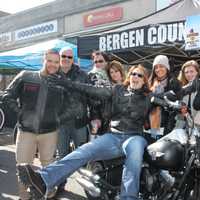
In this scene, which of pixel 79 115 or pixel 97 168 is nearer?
pixel 97 168

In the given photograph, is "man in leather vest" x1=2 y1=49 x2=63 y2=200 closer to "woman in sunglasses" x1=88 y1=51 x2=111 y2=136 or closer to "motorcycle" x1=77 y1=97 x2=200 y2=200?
"woman in sunglasses" x1=88 y1=51 x2=111 y2=136

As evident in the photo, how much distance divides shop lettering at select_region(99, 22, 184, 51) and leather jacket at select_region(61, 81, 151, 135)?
315cm

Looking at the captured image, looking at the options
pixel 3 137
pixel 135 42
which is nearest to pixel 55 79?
pixel 135 42

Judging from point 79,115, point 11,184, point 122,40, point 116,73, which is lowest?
point 11,184

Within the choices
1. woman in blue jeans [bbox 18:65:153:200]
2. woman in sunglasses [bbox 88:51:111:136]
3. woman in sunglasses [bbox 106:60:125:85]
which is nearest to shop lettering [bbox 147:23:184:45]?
woman in sunglasses [bbox 88:51:111:136]

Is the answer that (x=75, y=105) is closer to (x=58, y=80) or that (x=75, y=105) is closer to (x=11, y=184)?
(x=58, y=80)

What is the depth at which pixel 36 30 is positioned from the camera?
26.5 m

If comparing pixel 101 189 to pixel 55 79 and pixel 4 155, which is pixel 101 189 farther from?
pixel 4 155

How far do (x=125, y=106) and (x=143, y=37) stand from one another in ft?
12.0

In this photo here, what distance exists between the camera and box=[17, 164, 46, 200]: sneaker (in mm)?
3633

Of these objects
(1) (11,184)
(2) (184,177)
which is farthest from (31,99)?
(1) (11,184)

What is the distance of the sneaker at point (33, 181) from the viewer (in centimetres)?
363

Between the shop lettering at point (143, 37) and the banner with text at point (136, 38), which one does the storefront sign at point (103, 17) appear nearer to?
the banner with text at point (136, 38)

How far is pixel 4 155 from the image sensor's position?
25.1 feet
